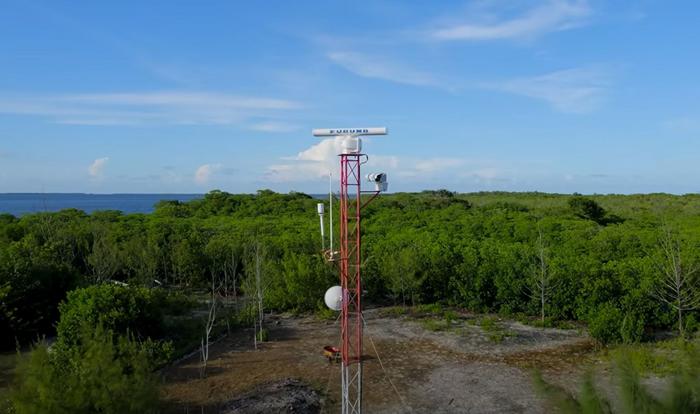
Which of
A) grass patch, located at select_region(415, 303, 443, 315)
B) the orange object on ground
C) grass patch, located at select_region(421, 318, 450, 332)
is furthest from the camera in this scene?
grass patch, located at select_region(415, 303, 443, 315)

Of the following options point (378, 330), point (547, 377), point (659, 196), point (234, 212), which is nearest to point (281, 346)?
point (378, 330)

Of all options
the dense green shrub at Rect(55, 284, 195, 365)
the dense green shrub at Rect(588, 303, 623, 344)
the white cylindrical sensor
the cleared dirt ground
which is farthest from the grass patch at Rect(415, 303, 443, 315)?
the white cylindrical sensor

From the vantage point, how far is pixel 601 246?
25016 millimetres

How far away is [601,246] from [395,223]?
15141 mm

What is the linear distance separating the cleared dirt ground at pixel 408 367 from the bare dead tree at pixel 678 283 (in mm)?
2976

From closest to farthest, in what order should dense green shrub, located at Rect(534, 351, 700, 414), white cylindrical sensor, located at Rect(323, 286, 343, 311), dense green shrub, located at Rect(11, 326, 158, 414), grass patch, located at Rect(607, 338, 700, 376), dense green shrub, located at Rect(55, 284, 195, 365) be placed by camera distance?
dense green shrub, located at Rect(534, 351, 700, 414)
dense green shrub, located at Rect(11, 326, 158, 414)
white cylindrical sensor, located at Rect(323, 286, 343, 311)
grass patch, located at Rect(607, 338, 700, 376)
dense green shrub, located at Rect(55, 284, 195, 365)

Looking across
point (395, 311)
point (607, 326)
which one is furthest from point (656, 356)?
point (395, 311)

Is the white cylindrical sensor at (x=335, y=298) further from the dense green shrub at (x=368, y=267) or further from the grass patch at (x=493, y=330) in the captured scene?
the grass patch at (x=493, y=330)

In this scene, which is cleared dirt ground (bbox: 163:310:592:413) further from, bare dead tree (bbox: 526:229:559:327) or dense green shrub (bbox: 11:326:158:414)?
dense green shrub (bbox: 11:326:158:414)

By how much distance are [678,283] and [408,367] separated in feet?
28.3

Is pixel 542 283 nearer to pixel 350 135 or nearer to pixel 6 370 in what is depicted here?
pixel 350 135

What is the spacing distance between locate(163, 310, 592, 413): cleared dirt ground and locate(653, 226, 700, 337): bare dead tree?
2976 millimetres

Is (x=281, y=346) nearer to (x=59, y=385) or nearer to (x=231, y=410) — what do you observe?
(x=231, y=410)

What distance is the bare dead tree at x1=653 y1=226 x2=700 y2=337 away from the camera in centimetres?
1636
